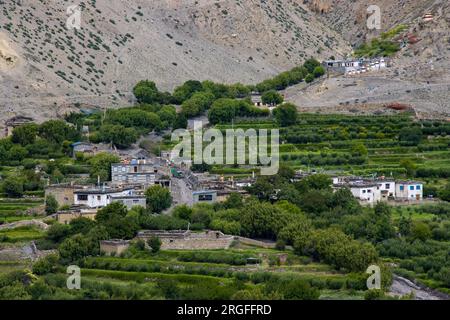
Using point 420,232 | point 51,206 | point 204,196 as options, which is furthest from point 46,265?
point 420,232

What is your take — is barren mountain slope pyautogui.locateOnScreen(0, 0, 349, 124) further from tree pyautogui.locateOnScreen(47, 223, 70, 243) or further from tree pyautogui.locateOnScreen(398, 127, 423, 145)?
tree pyautogui.locateOnScreen(47, 223, 70, 243)

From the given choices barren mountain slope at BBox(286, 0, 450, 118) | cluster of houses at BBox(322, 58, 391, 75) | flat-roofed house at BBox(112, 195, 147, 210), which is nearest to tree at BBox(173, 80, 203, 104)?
barren mountain slope at BBox(286, 0, 450, 118)

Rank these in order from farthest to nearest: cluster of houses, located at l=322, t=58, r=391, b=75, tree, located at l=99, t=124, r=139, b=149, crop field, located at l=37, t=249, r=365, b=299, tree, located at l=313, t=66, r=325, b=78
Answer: tree, located at l=313, t=66, r=325, b=78 → cluster of houses, located at l=322, t=58, r=391, b=75 → tree, located at l=99, t=124, r=139, b=149 → crop field, located at l=37, t=249, r=365, b=299

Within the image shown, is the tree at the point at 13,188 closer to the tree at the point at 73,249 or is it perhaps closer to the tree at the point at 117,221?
the tree at the point at 117,221

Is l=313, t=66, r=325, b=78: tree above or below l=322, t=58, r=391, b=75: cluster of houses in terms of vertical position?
below

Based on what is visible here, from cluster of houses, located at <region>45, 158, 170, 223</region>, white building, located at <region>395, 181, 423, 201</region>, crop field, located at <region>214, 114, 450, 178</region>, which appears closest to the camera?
cluster of houses, located at <region>45, 158, 170, 223</region>

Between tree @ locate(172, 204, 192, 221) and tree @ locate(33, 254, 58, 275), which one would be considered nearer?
tree @ locate(33, 254, 58, 275)

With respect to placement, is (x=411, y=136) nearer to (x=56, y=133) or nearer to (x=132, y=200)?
(x=56, y=133)

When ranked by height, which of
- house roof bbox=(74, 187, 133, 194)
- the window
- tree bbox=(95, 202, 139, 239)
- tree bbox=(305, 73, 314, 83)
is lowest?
tree bbox=(95, 202, 139, 239)
